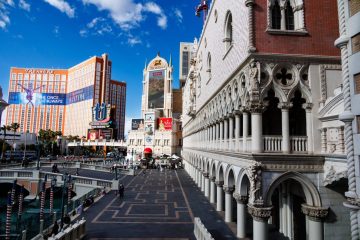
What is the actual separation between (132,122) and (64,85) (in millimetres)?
71827

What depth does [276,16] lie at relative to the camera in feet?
47.4

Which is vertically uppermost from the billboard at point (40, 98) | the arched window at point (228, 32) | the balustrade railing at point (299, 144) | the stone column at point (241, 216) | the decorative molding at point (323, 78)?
the billboard at point (40, 98)

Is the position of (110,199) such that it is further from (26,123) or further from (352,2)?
(26,123)

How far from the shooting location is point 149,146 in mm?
93438

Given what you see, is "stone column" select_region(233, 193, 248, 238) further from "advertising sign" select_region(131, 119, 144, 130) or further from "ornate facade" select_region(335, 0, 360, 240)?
"advertising sign" select_region(131, 119, 144, 130)

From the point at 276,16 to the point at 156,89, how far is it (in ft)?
362

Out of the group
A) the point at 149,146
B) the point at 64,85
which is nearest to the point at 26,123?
the point at 64,85

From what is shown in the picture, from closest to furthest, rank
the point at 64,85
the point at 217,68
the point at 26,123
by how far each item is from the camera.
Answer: the point at 217,68 → the point at 26,123 → the point at 64,85

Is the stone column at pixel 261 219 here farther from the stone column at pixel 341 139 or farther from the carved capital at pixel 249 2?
the carved capital at pixel 249 2

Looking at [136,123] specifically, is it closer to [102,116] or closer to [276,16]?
[102,116]

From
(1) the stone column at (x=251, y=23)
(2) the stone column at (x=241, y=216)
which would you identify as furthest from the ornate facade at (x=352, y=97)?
(2) the stone column at (x=241, y=216)

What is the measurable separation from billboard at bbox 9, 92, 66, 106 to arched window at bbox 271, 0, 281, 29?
143506 millimetres

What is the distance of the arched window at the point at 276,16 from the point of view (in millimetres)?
14362

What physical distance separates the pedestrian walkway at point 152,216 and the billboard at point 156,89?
90.3m
